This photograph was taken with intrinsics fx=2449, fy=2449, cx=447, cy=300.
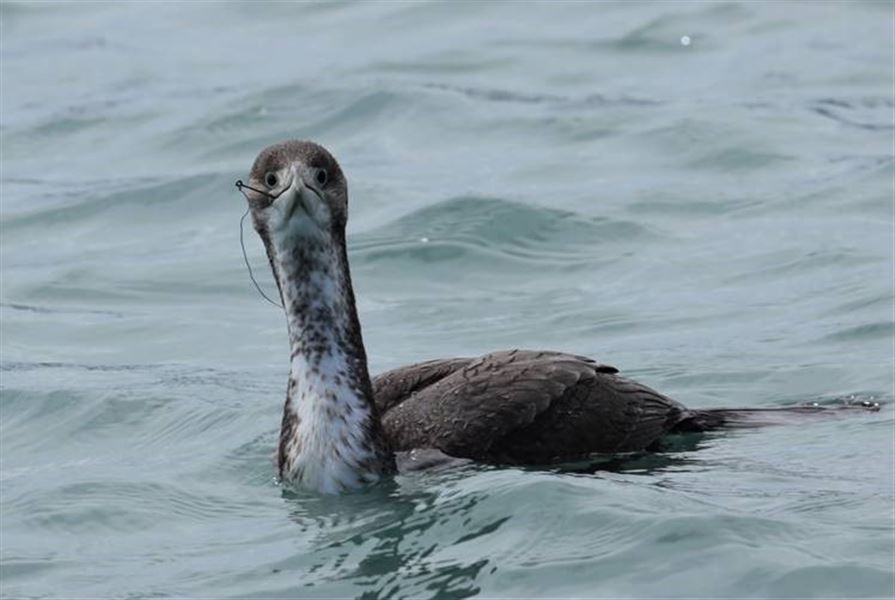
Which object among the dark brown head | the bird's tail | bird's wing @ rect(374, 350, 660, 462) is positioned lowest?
the bird's tail

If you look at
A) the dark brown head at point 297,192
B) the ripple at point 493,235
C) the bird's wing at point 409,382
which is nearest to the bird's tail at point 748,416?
the bird's wing at point 409,382

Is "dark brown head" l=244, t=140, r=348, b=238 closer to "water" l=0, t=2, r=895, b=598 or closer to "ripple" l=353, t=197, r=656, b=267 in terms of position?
"water" l=0, t=2, r=895, b=598

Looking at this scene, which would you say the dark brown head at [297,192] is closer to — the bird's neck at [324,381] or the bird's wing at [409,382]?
the bird's neck at [324,381]

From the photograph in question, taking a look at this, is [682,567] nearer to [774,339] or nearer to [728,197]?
[774,339]

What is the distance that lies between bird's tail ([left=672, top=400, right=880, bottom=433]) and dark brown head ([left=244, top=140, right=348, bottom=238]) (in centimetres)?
203

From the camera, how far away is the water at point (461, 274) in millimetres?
9844

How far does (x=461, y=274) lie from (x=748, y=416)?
4.52 meters

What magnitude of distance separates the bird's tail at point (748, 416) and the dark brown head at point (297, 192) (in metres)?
2.03

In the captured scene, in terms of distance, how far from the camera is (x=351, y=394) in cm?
1049

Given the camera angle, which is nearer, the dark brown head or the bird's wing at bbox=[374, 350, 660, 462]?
the dark brown head

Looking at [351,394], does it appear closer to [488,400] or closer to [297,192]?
[488,400]

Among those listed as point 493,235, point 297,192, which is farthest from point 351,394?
point 493,235

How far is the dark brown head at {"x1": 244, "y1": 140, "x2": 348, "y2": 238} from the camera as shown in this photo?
10.1m

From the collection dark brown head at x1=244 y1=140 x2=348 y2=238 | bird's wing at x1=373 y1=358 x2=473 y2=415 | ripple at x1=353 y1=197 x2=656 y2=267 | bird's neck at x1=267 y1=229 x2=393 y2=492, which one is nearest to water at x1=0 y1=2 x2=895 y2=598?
ripple at x1=353 y1=197 x2=656 y2=267
